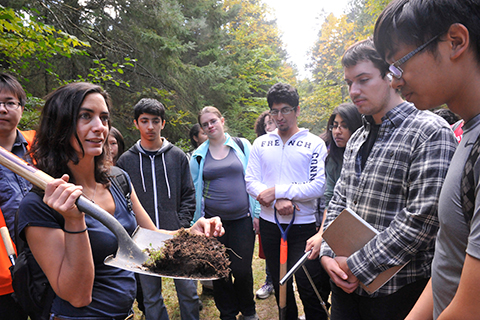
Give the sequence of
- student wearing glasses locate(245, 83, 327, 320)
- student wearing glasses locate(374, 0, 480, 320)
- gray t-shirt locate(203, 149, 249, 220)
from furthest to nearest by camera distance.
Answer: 1. gray t-shirt locate(203, 149, 249, 220)
2. student wearing glasses locate(245, 83, 327, 320)
3. student wearing glasses locate(374, 0, 480, 320)

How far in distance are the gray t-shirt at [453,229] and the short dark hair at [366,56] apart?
1.09 metres

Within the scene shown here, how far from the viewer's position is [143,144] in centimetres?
362

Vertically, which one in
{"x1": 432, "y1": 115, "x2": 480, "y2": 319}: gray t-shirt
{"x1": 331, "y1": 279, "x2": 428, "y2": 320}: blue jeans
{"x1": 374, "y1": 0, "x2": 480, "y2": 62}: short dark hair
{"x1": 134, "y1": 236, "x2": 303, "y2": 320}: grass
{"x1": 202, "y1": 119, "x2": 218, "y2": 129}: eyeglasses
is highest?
{"x1": 374, "y1": 0, "x2": 480, "y2": 62}: short dark hair

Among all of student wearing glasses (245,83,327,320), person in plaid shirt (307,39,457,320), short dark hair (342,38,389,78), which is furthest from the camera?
student wearing glasses (245,83,327,320)

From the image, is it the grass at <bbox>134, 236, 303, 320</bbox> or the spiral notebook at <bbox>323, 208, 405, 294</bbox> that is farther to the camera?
the grass at <bbox>134, 236, 303, 320</bbox>

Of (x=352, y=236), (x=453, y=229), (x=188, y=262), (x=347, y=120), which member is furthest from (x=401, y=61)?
(x=347, y=120)

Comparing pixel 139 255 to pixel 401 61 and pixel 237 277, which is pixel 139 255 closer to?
pixel 401 61

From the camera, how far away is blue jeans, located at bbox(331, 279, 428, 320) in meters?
1.63

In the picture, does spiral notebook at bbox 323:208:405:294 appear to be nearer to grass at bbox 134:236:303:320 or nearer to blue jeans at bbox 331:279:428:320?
blue jeans at bbox 331:279:428:320

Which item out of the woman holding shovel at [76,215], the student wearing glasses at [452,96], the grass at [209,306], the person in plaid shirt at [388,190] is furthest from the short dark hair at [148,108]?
the student wearing glasses at [452,96]

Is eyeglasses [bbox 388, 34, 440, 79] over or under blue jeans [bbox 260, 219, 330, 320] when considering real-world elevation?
over

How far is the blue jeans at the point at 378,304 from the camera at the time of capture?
1.63 meters

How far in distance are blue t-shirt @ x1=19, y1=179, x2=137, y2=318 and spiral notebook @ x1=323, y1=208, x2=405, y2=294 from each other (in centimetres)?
132

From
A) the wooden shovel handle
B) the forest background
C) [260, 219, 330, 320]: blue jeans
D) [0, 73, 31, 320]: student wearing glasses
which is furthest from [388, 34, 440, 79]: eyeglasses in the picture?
the forest background
